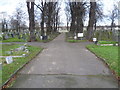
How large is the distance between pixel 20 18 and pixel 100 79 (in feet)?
141

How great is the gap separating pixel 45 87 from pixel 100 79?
1.96 metres

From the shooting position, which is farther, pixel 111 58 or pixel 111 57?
pixel 111 57

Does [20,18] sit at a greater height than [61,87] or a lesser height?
greater

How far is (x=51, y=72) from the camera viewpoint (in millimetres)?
6258

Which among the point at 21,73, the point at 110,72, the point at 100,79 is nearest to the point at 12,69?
the point at 21,73

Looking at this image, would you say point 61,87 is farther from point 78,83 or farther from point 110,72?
point 110,72

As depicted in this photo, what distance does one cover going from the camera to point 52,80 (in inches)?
207

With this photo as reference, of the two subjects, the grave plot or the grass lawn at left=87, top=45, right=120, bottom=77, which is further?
the grass lawn at left=87, top=45, right=120, bottom=77

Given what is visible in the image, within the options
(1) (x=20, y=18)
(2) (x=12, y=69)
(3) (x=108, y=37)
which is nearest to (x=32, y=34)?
(3) (x=108, y=37)

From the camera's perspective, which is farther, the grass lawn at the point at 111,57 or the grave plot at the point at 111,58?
the grass lawn at the point at 111,57

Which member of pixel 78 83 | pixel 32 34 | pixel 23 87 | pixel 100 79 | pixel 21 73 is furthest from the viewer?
pixel 32 34

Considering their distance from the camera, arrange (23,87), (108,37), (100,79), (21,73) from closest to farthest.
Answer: (23,87), (100,79), (21,73), (108,37)

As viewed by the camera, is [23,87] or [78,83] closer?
[23,87]

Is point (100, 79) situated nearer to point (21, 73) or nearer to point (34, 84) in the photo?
point (34, 84)
